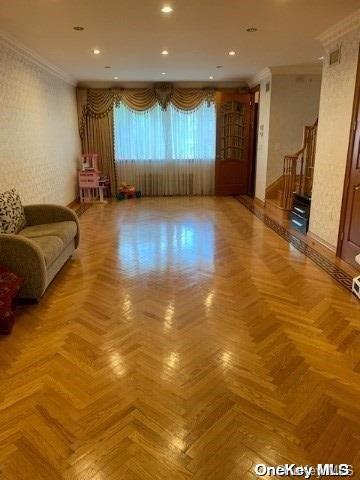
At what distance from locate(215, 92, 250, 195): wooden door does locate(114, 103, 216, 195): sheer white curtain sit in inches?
7.5

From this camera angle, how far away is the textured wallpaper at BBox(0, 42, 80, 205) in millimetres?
4535

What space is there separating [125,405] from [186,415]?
1.12 ft

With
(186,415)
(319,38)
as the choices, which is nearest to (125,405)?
(186,415)

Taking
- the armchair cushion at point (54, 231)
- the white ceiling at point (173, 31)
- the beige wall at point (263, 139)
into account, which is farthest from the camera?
the beige wall at point (263, 139)

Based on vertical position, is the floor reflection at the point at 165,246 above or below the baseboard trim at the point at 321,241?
below

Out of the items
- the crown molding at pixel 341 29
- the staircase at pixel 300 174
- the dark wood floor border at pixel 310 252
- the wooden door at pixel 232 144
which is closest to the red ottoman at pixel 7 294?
the dark wood floor border at pixel 310 252

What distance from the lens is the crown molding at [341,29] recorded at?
3.84 metres

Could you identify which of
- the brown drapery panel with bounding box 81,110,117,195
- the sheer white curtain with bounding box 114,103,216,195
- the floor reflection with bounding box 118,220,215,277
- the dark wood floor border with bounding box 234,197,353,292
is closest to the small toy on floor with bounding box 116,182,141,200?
the sheer white curtain with bounding box 114,103,216,195

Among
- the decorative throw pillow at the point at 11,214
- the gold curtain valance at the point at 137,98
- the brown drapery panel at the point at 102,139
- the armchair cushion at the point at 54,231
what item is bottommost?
the armchair cushion at the point at 54,231

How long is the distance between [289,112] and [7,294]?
248 inches

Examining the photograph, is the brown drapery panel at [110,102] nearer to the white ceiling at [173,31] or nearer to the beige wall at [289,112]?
the white ceiling at [173,31]

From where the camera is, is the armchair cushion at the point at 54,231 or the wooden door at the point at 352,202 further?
the wooden door at the point at 352,202

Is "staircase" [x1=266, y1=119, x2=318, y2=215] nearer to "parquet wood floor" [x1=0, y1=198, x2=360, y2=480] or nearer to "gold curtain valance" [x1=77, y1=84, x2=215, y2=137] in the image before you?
"parquet wood floor" [x1=0, y1=198, x2=360, y2=480]

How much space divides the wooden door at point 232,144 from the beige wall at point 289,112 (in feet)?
5.47
